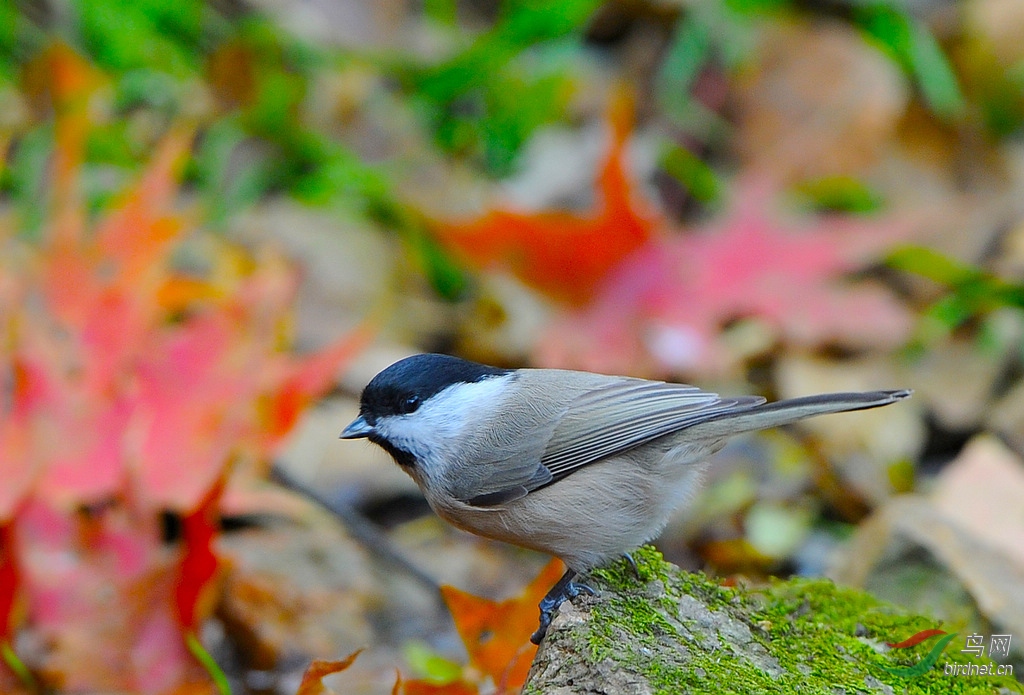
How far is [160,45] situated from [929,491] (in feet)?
13.1

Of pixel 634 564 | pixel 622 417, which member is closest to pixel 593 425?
pixel 622 417

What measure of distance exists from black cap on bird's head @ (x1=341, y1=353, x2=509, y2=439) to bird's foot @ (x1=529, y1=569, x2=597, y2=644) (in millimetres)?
526

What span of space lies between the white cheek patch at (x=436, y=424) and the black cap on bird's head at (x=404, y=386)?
17mm

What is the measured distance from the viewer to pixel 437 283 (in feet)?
15.4

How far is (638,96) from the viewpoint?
17.9ft

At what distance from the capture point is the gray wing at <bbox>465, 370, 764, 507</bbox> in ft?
7.26

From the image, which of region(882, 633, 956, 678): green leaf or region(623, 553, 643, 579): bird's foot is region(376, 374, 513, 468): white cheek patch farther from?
region(882, 633, 956, 678): green leaf

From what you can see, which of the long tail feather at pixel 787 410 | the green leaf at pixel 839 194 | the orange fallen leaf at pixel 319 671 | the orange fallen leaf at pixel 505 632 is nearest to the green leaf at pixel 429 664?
the orange fallen leaf at pixel 505 632

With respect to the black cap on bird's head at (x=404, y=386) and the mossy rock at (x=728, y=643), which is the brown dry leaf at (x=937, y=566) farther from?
the black cap on bird's head at (x=404, y=386)

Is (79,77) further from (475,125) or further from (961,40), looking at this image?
(961,40)

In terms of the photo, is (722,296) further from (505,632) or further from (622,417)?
(505,632)

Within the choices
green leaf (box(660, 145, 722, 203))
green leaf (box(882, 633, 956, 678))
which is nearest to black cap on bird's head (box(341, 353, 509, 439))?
green leaf (box(882, 633, 956, 678))

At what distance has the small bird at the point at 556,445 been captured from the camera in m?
2.15

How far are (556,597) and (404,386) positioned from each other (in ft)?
1.91
